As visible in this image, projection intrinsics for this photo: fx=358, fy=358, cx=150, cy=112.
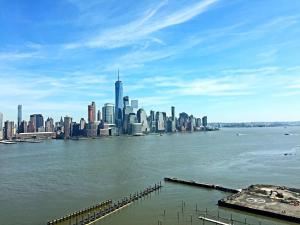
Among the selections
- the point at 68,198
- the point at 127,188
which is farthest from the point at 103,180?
the point at 68,198

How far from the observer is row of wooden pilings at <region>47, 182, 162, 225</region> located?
3137cm

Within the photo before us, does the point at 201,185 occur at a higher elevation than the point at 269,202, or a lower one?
higher

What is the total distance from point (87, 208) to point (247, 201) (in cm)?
1587

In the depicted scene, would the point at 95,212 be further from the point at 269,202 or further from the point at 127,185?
the point at 269,202

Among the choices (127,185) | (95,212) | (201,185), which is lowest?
(95,212)

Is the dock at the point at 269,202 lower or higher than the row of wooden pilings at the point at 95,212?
higher

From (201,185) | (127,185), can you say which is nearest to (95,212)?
(127,185)

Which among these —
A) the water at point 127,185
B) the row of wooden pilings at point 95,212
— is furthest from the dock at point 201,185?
the row of wooden pilings at point 95,212

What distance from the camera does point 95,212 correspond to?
34.2 m

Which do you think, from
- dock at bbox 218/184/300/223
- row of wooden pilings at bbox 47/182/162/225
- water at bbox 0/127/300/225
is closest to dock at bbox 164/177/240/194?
water at bbox 0/127/300/225

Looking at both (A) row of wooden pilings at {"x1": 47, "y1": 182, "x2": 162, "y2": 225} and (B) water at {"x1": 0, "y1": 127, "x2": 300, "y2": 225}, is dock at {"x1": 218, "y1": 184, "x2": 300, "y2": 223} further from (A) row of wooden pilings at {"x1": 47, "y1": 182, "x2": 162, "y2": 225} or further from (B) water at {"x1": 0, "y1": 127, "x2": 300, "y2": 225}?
(A) row of wooden pilings at {"x1": 47, "y1": 182, "x2": 162, "y2": 225}

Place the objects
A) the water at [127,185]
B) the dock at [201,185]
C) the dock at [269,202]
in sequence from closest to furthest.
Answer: the dock at [269,202]
the water at [127,185]
the dock at [201,185]

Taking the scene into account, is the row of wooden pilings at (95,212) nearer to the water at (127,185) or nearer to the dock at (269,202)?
the water at (127,185)

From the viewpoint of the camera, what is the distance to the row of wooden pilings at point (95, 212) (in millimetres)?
31367
